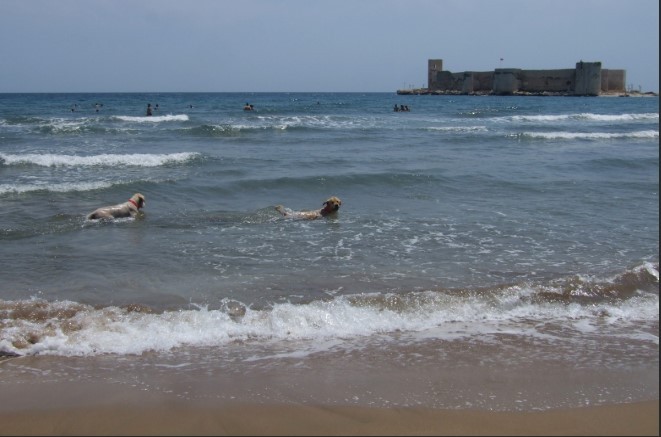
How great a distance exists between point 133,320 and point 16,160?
48.9 ft

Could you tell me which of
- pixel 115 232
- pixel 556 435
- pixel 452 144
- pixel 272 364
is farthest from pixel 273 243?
pixel 452 144

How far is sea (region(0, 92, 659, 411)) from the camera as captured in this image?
5.16 metres

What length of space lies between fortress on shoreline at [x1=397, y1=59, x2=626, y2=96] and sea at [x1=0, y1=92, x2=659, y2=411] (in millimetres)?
87162

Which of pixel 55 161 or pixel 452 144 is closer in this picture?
pixel 55 161

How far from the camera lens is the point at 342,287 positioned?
764 centimetres

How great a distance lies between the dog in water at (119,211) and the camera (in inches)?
450

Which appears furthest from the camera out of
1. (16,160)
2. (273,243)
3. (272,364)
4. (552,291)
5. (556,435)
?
(16,160)

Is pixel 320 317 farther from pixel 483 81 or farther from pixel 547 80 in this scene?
pixel 483 81

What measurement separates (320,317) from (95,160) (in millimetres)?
15023

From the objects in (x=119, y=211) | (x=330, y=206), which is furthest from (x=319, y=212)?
(x=119, y=211)

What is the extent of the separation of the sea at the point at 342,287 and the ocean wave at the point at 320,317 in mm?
25

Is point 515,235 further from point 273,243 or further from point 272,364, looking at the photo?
point 272,364

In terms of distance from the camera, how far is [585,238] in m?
10.1

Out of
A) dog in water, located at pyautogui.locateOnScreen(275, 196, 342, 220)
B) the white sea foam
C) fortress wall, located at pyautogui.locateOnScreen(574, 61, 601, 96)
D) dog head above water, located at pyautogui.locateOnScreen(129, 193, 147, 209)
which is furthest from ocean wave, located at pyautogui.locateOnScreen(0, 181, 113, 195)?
fortress wall, located at pyautogui.locateOnScreen(574, 61, 601, 96)
